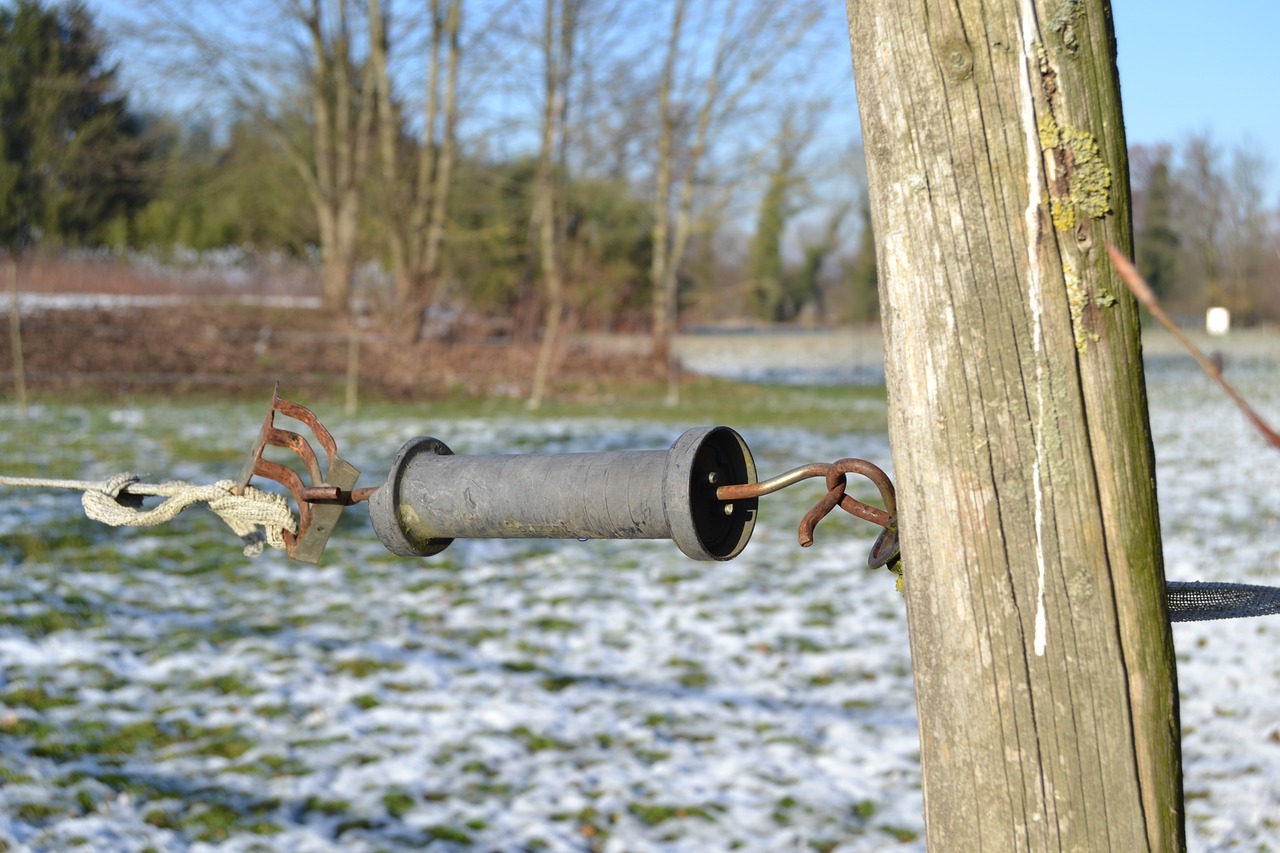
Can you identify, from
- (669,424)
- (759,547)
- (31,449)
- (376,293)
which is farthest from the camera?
(376,293)

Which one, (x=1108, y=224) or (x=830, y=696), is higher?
(x=1108, y=224)

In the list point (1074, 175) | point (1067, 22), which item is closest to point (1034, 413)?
point (1074, 175)

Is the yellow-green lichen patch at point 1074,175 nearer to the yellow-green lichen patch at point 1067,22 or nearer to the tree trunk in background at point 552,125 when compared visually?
the yellow-green lichen patch at point 1067,22

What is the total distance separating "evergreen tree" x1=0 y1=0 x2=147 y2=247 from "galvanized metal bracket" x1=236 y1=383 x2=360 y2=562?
2762 centimetres

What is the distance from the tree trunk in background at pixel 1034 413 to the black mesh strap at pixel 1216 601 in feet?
0.79

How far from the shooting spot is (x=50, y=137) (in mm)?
26125

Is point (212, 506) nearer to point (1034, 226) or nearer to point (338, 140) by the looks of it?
point (1034, 226)

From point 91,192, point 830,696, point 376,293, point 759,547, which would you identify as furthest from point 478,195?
point 830,696

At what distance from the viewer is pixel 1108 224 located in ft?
2.95

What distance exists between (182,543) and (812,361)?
2116cm

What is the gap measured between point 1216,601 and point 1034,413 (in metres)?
0.48

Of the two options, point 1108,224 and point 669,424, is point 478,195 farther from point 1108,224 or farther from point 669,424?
point 1108,224

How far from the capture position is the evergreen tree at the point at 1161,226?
22391 mm

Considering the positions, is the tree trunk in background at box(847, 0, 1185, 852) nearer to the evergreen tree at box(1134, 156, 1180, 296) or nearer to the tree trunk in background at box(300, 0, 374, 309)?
the tree trunk in background at box(300, 0, 374, 309)
